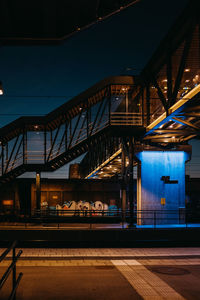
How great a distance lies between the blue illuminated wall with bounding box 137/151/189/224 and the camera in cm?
2481

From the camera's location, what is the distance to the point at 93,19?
5367 mm

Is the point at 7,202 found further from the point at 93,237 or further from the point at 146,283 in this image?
the point at 146,283

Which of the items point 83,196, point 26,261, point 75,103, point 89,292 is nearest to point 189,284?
point 89,292

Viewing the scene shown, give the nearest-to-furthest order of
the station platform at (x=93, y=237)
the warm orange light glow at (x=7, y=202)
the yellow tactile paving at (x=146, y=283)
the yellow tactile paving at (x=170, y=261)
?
the yellow tactile paving at (x=146, y=283), the yellow tactile paving at (x=170, y=261), the station platform at (x=93, y=237), the warm orange light glow at (x=7, y=202)

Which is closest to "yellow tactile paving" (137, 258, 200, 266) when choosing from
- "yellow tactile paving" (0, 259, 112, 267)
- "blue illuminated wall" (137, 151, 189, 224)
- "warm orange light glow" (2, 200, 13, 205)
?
"yellow tactile paving" (0, 259, 112, 267)

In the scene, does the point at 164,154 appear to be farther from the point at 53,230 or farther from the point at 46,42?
the point at 46,42

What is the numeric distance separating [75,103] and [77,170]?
1488 inches

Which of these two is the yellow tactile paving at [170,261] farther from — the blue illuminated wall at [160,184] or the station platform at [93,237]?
the blue illuminated wall at [160,184]

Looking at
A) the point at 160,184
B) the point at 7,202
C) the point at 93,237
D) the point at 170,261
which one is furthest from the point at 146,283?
the point at 7,202

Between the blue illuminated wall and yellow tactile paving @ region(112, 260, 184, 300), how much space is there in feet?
40.6

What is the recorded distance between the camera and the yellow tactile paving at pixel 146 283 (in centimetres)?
837

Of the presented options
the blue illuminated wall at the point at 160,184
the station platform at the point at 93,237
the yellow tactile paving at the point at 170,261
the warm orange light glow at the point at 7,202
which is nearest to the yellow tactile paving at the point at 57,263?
the yellow tactile paving at the point at 170,261

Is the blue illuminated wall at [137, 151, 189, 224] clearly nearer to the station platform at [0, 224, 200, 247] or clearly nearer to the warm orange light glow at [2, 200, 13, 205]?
the station platform at [0, 224, 200, 247]

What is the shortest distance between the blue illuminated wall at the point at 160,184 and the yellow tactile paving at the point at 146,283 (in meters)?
12.4
